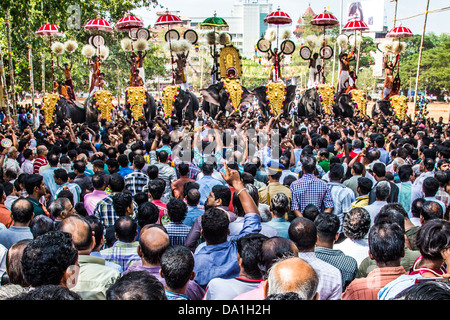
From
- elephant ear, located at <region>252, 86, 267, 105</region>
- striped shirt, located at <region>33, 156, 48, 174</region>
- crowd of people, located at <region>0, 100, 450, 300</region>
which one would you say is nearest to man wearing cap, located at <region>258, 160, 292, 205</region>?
crowd of people, located at <region>0, 100, 450, 300</region>

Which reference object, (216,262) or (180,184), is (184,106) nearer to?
(180,184)

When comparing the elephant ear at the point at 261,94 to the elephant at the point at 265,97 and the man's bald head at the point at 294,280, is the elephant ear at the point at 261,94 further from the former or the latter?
the man's bald head at the point at 294,280

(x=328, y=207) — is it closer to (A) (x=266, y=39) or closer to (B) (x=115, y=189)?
(B) (x=115, y=189)

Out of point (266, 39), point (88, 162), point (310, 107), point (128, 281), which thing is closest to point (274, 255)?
point (128, 281)

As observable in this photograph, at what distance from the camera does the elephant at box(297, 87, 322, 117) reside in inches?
665

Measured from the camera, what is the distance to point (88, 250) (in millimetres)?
2930

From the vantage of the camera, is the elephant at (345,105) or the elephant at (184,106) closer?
the elephant at (184,106)

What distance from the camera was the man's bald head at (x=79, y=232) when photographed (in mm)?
2912

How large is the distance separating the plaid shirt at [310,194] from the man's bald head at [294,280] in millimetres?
2726

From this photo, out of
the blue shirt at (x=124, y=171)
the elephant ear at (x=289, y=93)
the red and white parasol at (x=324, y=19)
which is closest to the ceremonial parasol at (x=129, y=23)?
the elephant ear at (x=289, y=93)

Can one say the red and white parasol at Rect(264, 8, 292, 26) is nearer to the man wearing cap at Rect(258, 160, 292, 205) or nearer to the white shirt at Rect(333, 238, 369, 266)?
the man wearing cap at Rect(258, 160, 292, 205)

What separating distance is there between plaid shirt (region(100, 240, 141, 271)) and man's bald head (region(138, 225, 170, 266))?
429mm

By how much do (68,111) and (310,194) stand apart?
1138 centimetres
